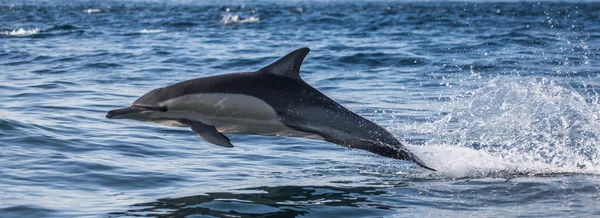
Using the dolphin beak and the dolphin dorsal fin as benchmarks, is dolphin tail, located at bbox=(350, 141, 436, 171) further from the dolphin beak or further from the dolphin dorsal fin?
the dolphin beak

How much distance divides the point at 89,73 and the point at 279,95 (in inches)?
420

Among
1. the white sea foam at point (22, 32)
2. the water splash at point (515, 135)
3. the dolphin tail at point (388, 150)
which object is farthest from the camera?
the white sea foam at point (22, 32)

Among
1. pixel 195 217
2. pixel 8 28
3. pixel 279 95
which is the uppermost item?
pixel 8 28

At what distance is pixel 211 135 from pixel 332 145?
3159 mm

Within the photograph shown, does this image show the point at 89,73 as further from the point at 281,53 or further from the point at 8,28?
the point at 8,28

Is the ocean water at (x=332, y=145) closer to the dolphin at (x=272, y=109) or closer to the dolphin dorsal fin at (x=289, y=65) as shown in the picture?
the dolphin at (x=272, y=109)

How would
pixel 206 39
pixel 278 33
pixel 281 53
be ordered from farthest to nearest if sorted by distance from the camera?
1. pixel 278 33
2. pixel 206 39
3. pixel 281 53

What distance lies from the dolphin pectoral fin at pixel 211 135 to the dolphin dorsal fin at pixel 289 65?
0.72m

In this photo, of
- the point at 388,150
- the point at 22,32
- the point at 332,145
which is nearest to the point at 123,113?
the point at 388,150

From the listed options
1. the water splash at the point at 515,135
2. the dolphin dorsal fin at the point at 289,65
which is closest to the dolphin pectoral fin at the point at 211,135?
the dolphin dorsal fin at the point at 289,65

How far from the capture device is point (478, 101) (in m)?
13.5

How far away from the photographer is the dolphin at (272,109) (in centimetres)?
748

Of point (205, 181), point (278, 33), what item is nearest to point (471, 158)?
point (205, 181)

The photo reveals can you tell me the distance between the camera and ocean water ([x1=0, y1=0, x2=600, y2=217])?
23.3 ft
